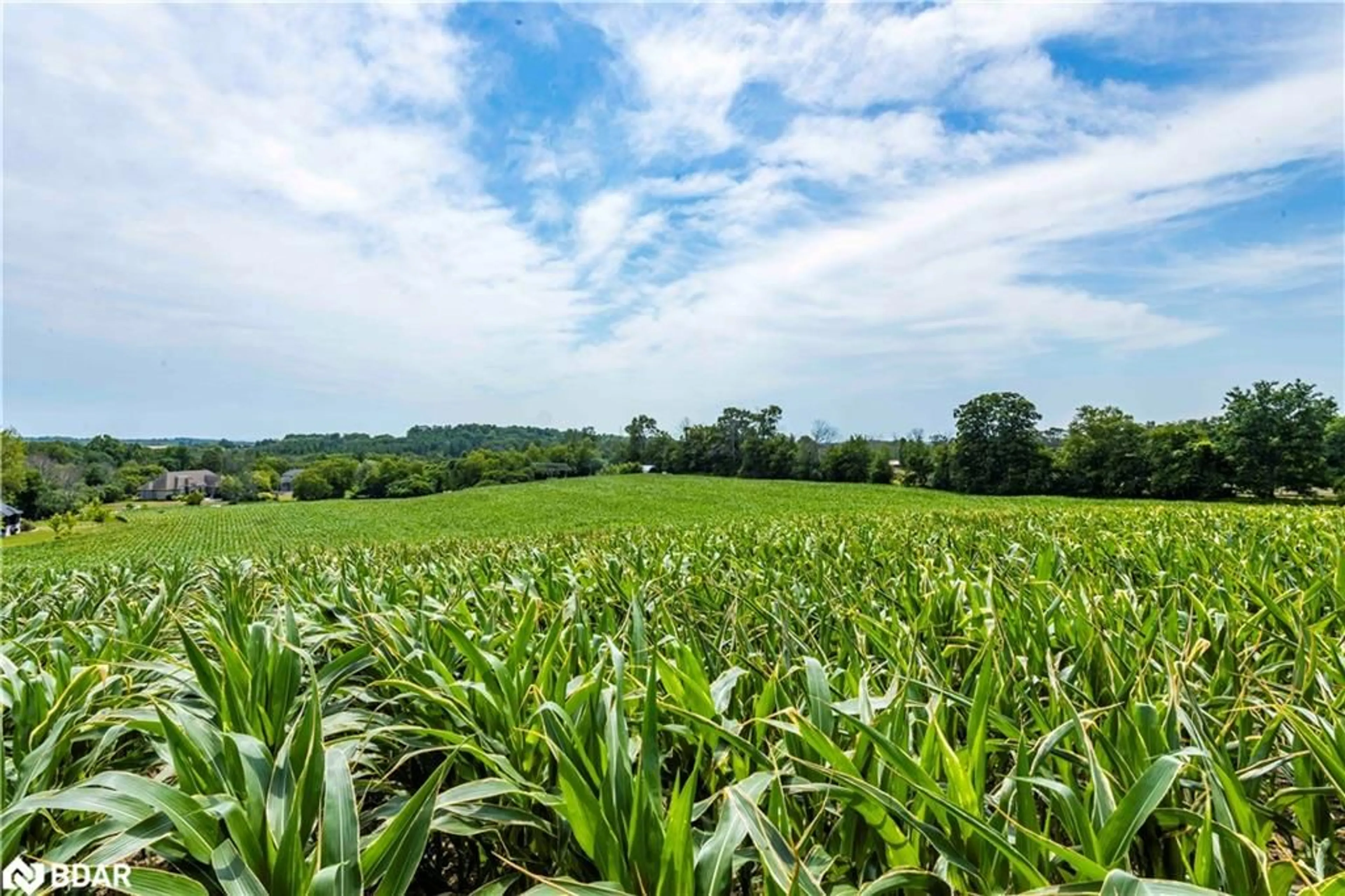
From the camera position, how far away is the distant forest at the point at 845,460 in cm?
3881

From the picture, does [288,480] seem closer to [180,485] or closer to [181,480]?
[180,485]

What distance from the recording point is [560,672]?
1.43 meters

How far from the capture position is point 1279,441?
38344 millimetres

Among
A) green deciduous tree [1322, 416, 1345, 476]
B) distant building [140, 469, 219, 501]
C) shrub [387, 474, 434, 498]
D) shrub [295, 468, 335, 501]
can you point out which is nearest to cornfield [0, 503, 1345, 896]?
green deciduous tree [1322, 416, 1345, 476]

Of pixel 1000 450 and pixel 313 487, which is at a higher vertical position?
pixel 1000 450

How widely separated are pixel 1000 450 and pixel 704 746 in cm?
5621

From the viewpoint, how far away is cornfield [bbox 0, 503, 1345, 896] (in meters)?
0.85

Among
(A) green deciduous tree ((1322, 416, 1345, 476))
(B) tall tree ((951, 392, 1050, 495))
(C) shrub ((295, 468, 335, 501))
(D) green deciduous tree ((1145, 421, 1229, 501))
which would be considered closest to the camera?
(A) green deciduous tree ((1322, 416, 1345, 476))

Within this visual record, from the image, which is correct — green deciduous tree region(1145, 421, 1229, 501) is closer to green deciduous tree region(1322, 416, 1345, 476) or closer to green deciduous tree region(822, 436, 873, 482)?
green deciduous tree region(1322, 416, 1345, 476)

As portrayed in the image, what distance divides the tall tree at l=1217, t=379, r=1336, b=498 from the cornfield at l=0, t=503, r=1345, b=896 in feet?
166

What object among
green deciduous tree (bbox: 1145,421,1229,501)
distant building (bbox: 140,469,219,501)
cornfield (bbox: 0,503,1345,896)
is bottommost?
distant building (bbox: 140,469,219,501)

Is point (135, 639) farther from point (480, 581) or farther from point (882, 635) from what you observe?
point (882, 635)

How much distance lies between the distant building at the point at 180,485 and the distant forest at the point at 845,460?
65.4 inches

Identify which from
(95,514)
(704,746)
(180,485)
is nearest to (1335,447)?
(704,746)
